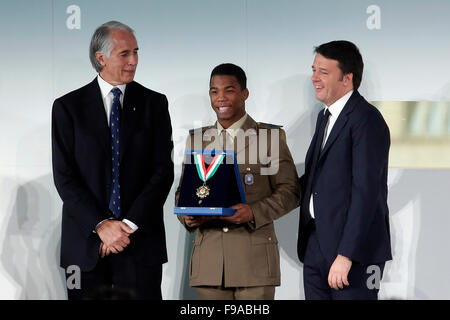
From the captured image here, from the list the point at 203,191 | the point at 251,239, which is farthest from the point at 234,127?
the point at 251,239

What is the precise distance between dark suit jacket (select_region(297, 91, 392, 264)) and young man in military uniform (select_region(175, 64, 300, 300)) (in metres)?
0.32

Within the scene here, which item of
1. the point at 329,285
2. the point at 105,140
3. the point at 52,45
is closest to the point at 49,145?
the point at 52,45

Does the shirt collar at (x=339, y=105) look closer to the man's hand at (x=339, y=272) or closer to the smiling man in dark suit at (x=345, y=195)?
the smiling man in dark suit at (x=345, y=195)

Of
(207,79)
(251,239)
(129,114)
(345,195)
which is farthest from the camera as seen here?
(207,79)

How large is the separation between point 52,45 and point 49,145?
613mm

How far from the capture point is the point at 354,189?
12.6 ft

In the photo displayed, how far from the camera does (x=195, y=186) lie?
4031mm

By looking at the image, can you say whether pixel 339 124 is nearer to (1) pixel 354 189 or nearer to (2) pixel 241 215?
(1) pixel 354 189

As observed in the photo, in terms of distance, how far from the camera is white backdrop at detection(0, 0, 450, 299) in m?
4.91

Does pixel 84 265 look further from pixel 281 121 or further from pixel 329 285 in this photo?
pixel 281 121

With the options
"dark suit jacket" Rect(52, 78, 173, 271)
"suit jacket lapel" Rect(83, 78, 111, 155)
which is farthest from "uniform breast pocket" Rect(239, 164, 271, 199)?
A: "suit jacket lapel" Rect(83, 78, 111, 155)

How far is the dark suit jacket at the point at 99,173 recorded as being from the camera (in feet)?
13.6

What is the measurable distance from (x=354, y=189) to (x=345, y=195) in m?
0.08

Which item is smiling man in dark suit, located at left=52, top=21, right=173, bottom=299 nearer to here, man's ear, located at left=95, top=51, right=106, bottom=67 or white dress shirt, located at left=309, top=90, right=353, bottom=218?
man's ear, located at left=95, top=51, right=106, bottom=67
